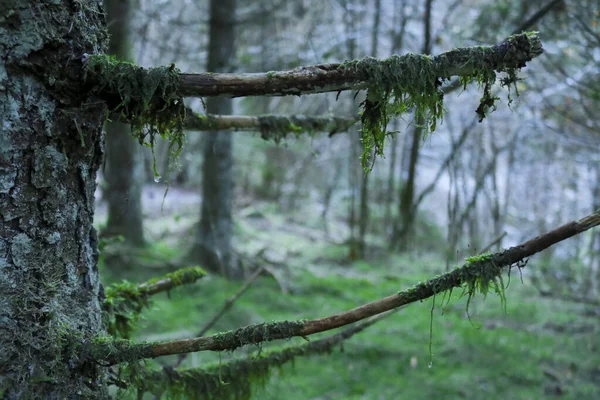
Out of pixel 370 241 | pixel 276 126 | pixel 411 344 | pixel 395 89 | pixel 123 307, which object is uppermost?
pixel 395 89

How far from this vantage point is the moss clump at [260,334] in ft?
5.56

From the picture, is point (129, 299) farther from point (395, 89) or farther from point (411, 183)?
point (411, 183)

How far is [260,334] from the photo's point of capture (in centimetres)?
171

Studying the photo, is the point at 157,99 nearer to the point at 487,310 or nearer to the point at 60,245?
the point at 60,245

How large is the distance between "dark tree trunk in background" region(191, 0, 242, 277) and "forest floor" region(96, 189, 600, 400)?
40 cm

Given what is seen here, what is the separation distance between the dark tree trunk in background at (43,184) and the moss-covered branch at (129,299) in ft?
1.56

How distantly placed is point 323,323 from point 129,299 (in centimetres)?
111

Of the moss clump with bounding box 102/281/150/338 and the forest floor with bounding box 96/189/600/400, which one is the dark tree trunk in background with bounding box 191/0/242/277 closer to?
the forest floor with bounding box 96/189/600/400

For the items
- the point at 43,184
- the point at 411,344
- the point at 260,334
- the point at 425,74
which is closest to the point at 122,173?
the point at 411,344

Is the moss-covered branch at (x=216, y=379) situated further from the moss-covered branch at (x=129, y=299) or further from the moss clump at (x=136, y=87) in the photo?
the moss clump at (x=136, y=87)

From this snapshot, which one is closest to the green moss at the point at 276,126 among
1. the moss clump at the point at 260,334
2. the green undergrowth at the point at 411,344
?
the moss clump at the point at 260,334

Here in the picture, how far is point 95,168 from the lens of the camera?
5.84ft

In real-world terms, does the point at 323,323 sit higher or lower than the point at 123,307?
higher

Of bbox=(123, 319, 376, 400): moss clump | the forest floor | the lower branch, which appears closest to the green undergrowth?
the forest floor
